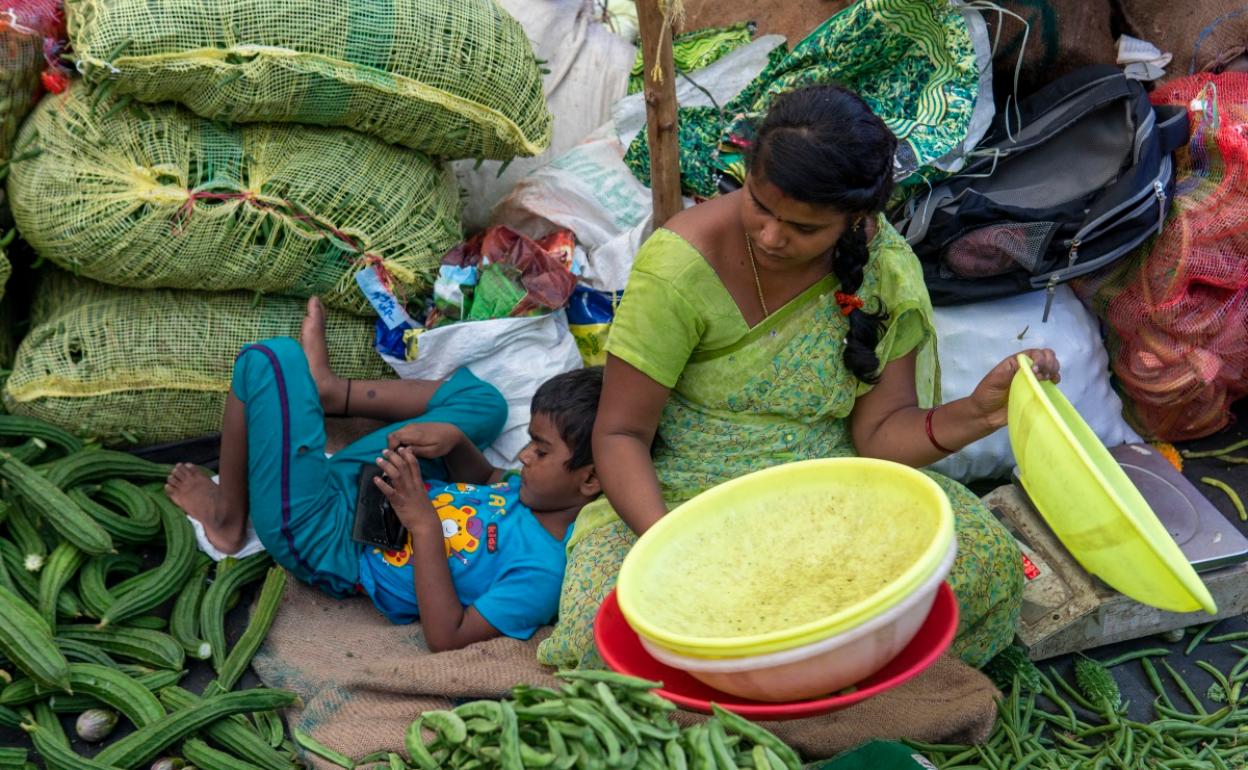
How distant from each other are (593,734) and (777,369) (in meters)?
1.05

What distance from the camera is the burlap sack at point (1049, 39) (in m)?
3.43

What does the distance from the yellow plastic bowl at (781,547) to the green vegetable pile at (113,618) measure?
1194 mm

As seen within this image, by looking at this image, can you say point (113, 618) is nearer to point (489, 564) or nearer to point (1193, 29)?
point (489, 564)

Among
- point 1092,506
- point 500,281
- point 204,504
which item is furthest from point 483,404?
point 1092,506

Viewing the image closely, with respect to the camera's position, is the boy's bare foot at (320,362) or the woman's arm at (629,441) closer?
the woman's arm at (629,441)

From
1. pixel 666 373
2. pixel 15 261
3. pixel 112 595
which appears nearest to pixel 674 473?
pixel 666 373

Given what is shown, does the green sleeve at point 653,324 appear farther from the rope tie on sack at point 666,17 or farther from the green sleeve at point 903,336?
the rope tie on sack at point 666,17

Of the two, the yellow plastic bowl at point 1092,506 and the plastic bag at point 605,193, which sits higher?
the yellow plastic bowl at point 1092,506

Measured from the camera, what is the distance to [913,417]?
2.49 m

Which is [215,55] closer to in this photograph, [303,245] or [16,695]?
[303,245]

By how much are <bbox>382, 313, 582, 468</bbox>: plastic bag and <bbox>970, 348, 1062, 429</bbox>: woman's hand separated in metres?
1.40

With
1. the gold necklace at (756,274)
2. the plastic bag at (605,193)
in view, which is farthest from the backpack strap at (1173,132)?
the gold necklace at (756,274)

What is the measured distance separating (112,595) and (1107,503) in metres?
2.33

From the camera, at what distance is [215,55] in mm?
2869
